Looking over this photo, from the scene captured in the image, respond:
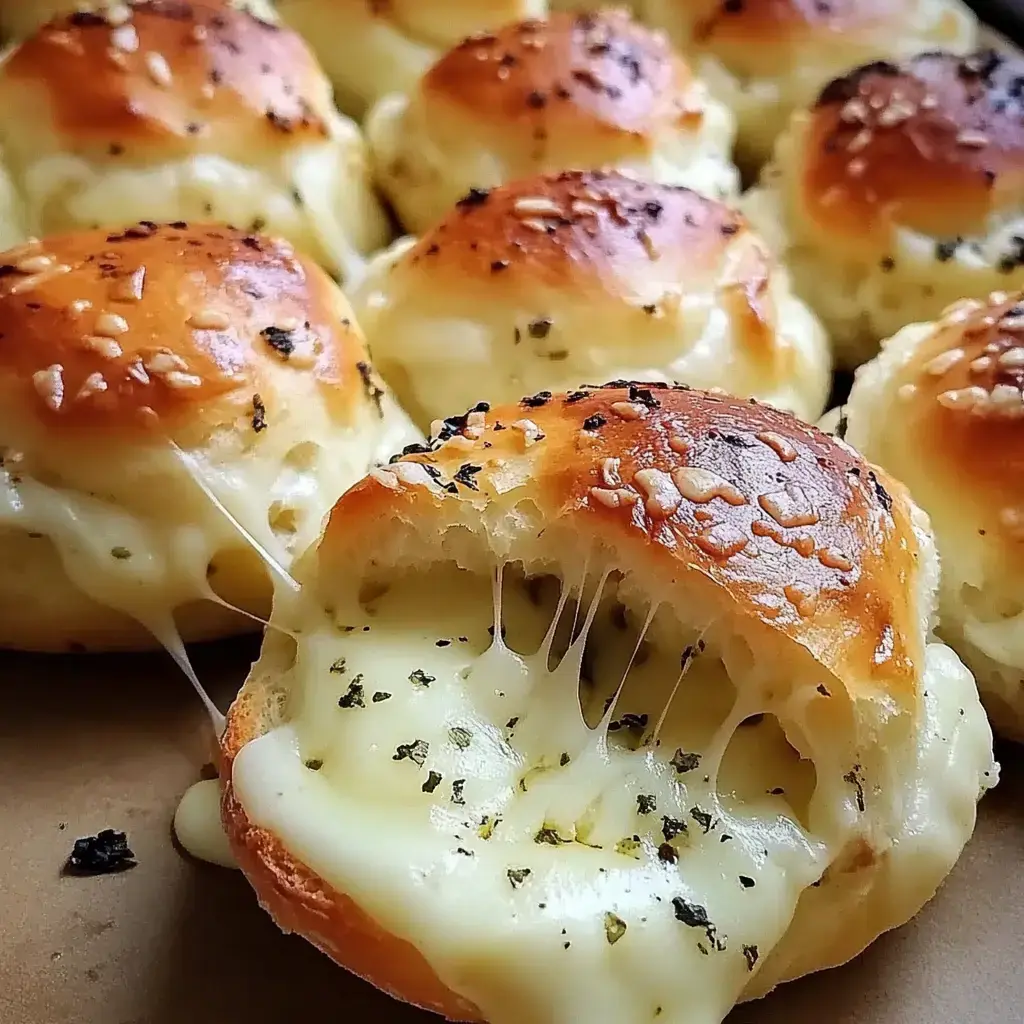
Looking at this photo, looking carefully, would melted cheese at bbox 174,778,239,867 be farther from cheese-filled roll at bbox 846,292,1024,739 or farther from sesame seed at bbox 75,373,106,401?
cheese-filled roll at bbox 846,292,1024,739

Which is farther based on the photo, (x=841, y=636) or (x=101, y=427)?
(x=101, y=427)

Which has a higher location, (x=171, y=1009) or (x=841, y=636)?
(x=841, y=636)

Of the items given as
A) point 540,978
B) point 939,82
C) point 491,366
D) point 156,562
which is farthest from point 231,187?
point 540,978

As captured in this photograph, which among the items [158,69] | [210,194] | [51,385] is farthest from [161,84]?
[51,385]

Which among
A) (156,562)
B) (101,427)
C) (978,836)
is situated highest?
(101,427)

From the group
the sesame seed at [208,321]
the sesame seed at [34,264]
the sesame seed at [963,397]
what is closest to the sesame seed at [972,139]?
the sesame seed at [963,397]

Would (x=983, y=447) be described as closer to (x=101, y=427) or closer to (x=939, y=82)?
(x=939, y=82)
